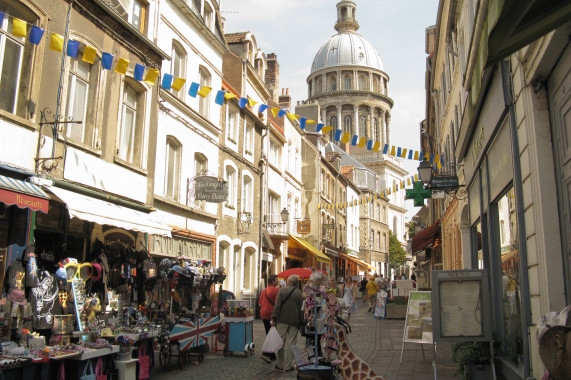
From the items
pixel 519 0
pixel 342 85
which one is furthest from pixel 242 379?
pixel 342 85

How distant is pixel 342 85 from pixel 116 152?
82.0 meters

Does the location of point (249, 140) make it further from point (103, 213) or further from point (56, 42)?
point (56, 42)

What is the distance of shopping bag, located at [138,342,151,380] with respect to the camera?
319 inches

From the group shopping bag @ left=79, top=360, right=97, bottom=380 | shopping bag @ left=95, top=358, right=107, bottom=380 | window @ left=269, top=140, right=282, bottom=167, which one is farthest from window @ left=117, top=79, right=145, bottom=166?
window @ left=269, top=140, right=282, bottom=167

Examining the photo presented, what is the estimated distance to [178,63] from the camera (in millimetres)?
15453

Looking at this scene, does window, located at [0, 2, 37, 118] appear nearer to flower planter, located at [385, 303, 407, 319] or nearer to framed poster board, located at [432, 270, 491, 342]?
framed poster board, located at [432, 270, 491, 342]

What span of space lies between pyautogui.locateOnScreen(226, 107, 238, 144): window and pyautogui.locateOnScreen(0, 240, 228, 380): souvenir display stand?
8.20 m

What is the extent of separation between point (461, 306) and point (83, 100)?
310 inches

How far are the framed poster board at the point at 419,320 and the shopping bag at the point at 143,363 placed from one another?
4448 millimetres

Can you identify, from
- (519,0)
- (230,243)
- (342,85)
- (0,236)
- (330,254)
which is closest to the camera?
(519,0)

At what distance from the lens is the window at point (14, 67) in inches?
331

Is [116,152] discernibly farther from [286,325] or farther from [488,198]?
[488,198]

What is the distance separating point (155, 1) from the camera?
13.5 m

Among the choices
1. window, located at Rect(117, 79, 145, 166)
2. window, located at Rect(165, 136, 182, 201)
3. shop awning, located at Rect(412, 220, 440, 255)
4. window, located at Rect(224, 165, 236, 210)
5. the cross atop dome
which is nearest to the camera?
window, located at Rect(117, 79, 145, 166)
